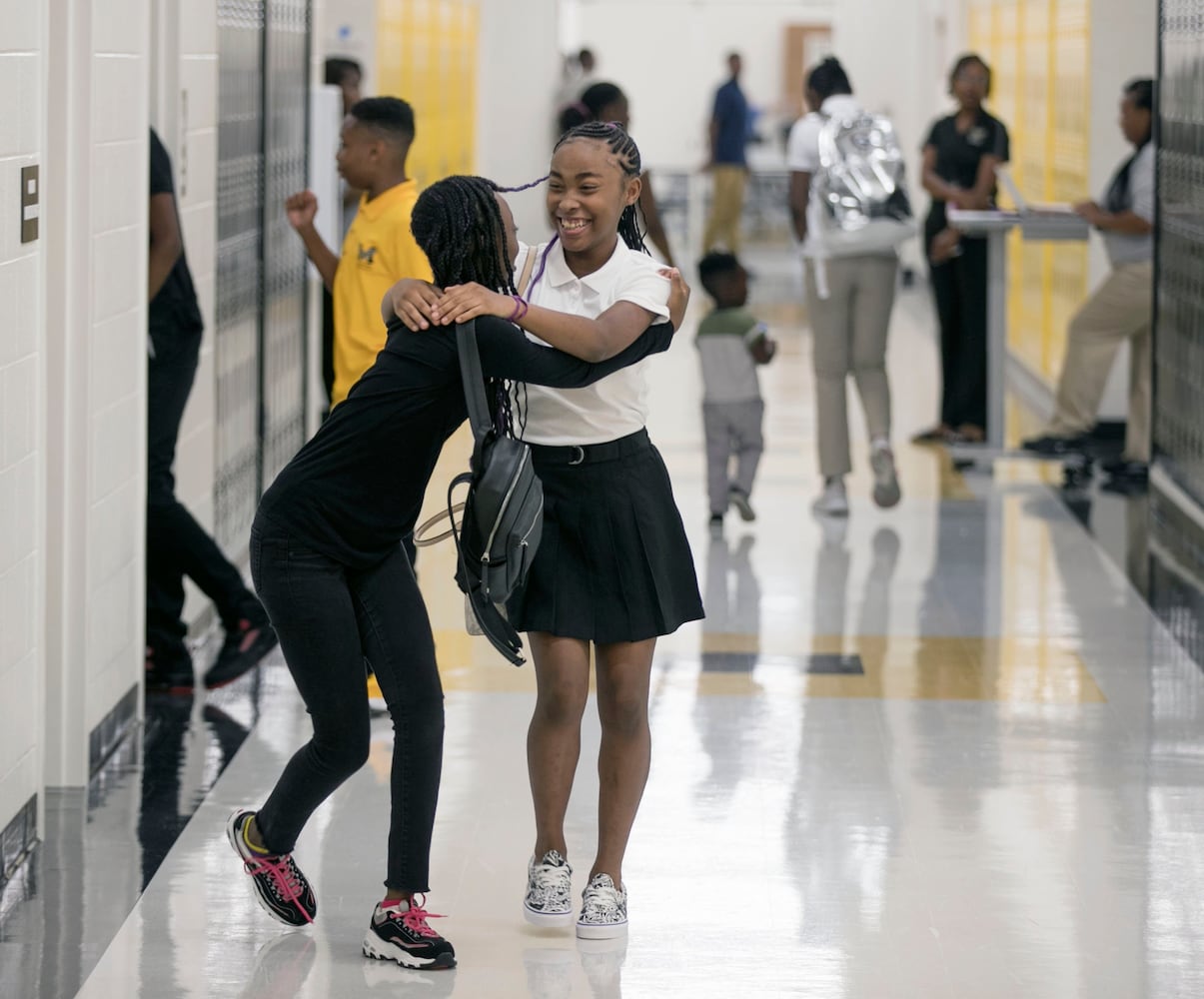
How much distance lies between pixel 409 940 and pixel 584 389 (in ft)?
3.10

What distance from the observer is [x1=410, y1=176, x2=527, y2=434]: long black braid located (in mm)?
3092

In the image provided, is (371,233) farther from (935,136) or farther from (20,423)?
(935,136)

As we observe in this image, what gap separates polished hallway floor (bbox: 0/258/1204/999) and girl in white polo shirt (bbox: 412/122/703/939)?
411 millimetres

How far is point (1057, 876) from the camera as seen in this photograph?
3771 millimetres

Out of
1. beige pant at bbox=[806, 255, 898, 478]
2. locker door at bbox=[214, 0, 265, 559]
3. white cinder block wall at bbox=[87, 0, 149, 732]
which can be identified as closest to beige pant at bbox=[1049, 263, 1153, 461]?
beige pant at bbox=[806, 255, 898, 478]

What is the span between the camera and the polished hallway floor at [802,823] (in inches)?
130

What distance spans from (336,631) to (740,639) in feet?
8.71

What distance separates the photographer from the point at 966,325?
8992mm

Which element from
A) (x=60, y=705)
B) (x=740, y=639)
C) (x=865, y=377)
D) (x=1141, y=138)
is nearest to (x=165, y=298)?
(x=60, y=705)

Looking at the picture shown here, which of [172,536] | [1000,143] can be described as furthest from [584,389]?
[1000,143]

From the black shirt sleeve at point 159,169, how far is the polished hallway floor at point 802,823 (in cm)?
126

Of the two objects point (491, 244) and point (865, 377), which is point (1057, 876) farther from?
point (865, 377)

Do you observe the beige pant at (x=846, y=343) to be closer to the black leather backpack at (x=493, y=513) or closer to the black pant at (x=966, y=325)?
the black pant at (x=966, y=325)

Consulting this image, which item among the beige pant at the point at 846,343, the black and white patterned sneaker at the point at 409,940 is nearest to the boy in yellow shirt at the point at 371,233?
the black and white patterned sneaker at the point at 409,940
